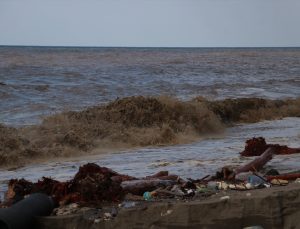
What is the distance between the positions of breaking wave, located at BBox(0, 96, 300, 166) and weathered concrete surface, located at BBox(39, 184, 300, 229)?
5.15m

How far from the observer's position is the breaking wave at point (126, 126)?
10445mm

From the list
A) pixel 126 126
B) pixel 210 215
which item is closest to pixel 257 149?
pixel 210 215

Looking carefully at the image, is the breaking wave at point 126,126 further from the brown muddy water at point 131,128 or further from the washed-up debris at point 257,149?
the washed-up debris at point 257,149

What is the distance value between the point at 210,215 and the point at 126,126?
867cm

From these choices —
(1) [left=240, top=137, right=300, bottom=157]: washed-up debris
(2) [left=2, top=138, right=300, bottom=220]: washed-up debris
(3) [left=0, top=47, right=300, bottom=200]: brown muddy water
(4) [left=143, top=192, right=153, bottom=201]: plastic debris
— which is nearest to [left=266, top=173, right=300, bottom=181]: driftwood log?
(2) [left=2, top=138, right=300, bottom=220]: washed-up debris

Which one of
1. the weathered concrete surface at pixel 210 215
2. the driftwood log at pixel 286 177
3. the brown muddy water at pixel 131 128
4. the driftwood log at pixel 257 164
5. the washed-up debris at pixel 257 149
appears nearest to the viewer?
the weathered concrete surface at pixel 210 215

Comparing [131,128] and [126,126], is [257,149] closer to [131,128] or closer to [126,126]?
[131,128]

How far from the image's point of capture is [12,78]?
26.2 metres

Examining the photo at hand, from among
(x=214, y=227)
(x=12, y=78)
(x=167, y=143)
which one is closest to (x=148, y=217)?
(x=214, y=227)

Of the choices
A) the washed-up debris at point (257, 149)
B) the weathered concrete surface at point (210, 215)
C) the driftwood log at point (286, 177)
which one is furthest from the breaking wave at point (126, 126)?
the driftwood log at point (286, 177)

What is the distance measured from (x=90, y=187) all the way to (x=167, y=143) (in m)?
6.21

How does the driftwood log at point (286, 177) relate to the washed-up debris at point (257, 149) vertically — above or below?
above

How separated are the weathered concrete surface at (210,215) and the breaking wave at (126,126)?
203 inches

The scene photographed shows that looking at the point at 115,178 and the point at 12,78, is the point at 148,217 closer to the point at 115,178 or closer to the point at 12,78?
the point at 115,178
